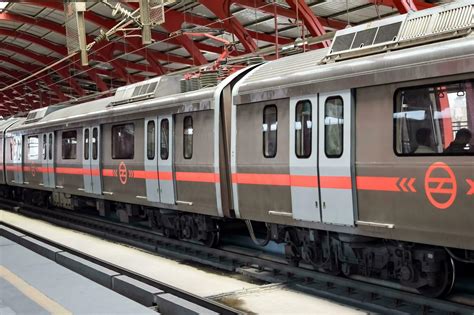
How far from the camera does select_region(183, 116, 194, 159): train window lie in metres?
9.88

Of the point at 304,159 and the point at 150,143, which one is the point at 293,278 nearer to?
the point at 304,159

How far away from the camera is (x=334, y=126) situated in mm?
6789

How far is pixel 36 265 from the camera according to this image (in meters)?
7.55

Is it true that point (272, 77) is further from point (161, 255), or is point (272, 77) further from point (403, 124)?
point (161, 255)

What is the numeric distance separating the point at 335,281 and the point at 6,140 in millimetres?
17843

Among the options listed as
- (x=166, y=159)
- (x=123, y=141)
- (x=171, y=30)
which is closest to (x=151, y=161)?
(x=166, y=159)

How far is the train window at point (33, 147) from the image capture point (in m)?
18.0

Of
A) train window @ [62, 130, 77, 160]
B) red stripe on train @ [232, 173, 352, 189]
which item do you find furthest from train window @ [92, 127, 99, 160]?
red stripe on train @ [232, 173, 352, 189]

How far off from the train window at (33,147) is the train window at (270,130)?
40.2ft

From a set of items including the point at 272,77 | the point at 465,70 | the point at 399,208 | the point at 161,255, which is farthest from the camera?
the point at 161,255

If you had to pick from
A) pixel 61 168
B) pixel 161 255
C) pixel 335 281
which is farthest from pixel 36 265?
pixel 61 168

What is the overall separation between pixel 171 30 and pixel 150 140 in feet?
52.9

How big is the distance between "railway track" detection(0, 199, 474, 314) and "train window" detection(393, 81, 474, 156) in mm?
1801

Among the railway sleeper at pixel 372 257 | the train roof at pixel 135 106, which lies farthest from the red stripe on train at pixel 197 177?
the railway sleeper at pixel 372 257
